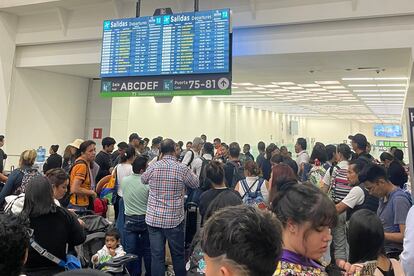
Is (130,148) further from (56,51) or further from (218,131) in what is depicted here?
(218,131)

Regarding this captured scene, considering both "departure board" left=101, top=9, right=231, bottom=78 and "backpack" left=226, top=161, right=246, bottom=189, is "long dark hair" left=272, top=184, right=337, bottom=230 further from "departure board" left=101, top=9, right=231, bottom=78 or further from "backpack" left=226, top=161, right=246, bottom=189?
"backpack" left=226, top=161, right=246, bottom=189

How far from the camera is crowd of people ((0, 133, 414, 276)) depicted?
92 centimetres

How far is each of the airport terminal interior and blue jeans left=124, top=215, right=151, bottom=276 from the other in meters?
0.02

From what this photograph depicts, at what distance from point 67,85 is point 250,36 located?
5.30m

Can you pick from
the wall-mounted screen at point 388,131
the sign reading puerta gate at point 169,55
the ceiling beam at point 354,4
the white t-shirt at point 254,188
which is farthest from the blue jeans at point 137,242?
the wall-mounted screen at point 388,131

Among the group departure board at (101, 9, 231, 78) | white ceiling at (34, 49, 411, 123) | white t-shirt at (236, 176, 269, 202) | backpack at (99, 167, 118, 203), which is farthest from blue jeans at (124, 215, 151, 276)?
white ceiling at (34, 49, 411, 123)

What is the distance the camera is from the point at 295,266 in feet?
3.67

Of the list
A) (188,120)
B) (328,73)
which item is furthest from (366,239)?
(188,120)

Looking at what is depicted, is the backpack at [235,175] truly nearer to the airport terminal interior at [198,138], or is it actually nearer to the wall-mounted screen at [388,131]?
the airport terminal interior at [198,138]

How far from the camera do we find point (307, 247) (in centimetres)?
115

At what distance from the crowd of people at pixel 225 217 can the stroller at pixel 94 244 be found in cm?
9

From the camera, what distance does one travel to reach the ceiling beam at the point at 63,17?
658cm

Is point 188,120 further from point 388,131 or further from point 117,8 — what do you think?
point 388,131

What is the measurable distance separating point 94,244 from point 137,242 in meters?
0.71
